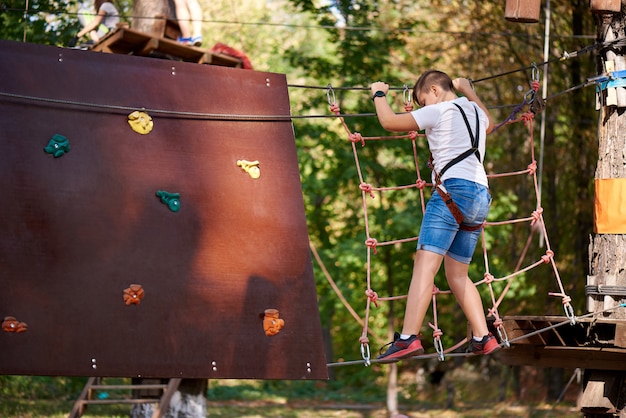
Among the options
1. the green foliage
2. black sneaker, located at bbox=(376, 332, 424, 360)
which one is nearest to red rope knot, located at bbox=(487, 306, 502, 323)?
black sneaker, located at bbox=(376, 332, 424, 360)

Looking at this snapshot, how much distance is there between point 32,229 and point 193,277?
87 centimetres

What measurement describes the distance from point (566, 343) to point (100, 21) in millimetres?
4774

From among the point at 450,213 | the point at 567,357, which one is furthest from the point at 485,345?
the point at 567,357

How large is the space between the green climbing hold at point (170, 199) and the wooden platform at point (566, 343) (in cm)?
200

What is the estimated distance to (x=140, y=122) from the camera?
527 cm

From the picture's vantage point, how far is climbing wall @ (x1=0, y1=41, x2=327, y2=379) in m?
4.86

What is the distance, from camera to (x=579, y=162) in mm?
13875

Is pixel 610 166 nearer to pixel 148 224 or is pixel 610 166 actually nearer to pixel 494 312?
pixel 494 312

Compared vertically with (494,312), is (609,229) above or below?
above

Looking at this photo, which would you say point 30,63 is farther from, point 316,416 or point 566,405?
point 566,405

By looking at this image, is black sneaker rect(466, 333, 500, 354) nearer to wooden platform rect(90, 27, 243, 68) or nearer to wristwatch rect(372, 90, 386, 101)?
wristwatch rect(372, 90, 386, 101)

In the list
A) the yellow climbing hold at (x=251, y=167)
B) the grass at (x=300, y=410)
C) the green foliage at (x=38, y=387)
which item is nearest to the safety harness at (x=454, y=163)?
the yellow climbing hold at (x=251, y=167)

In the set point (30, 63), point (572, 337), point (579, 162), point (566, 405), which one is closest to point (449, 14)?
point (579, 162)

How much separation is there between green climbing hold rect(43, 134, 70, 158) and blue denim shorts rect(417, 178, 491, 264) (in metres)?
1.91
